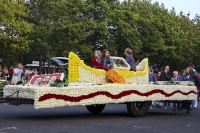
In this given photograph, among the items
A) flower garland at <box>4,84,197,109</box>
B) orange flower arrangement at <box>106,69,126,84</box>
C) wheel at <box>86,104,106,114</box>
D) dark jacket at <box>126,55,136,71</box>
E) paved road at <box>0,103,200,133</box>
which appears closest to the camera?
paved road at <box>0,103,200,133</box>

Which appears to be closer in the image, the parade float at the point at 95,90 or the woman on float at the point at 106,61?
the parade float at the point at 95,90

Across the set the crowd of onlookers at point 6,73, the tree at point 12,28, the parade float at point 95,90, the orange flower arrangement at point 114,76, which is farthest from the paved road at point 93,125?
the tree at point 12,28

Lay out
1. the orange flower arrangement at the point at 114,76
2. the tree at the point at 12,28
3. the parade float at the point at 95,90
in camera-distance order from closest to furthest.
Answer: the parade float at the point at 95,90, the orange flower arrangement at the point at 114,76, the tree at the point at 12,28

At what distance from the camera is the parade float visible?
1068cm

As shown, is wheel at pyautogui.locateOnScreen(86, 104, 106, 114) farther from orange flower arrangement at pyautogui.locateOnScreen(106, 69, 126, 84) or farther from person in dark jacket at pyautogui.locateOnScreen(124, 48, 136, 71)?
orange flower arrangement at pyautogui.locateOnScreen(106, 69, 126, 84)

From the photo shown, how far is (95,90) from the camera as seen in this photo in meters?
11.4

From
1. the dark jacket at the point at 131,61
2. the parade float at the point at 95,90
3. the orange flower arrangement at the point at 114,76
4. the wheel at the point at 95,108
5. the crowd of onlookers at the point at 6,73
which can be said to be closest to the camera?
the parade float at the point at 95,90

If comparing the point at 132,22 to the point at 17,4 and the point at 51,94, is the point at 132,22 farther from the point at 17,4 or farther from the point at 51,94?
the point at 51,94

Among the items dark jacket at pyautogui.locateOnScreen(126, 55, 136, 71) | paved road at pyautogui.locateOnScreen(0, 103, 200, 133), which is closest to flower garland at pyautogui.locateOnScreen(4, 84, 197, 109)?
paved road at pyautogui.locateOnScreen(0, 103, 200, 133)

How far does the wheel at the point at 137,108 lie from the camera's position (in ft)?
40.7

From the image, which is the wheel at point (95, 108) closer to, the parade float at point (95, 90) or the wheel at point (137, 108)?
the parade float at point (95, 90)

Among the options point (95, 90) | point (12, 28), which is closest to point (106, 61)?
point (95, 90)

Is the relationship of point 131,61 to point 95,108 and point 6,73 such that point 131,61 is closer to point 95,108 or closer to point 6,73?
point 95,108

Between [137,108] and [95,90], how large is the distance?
193cm
